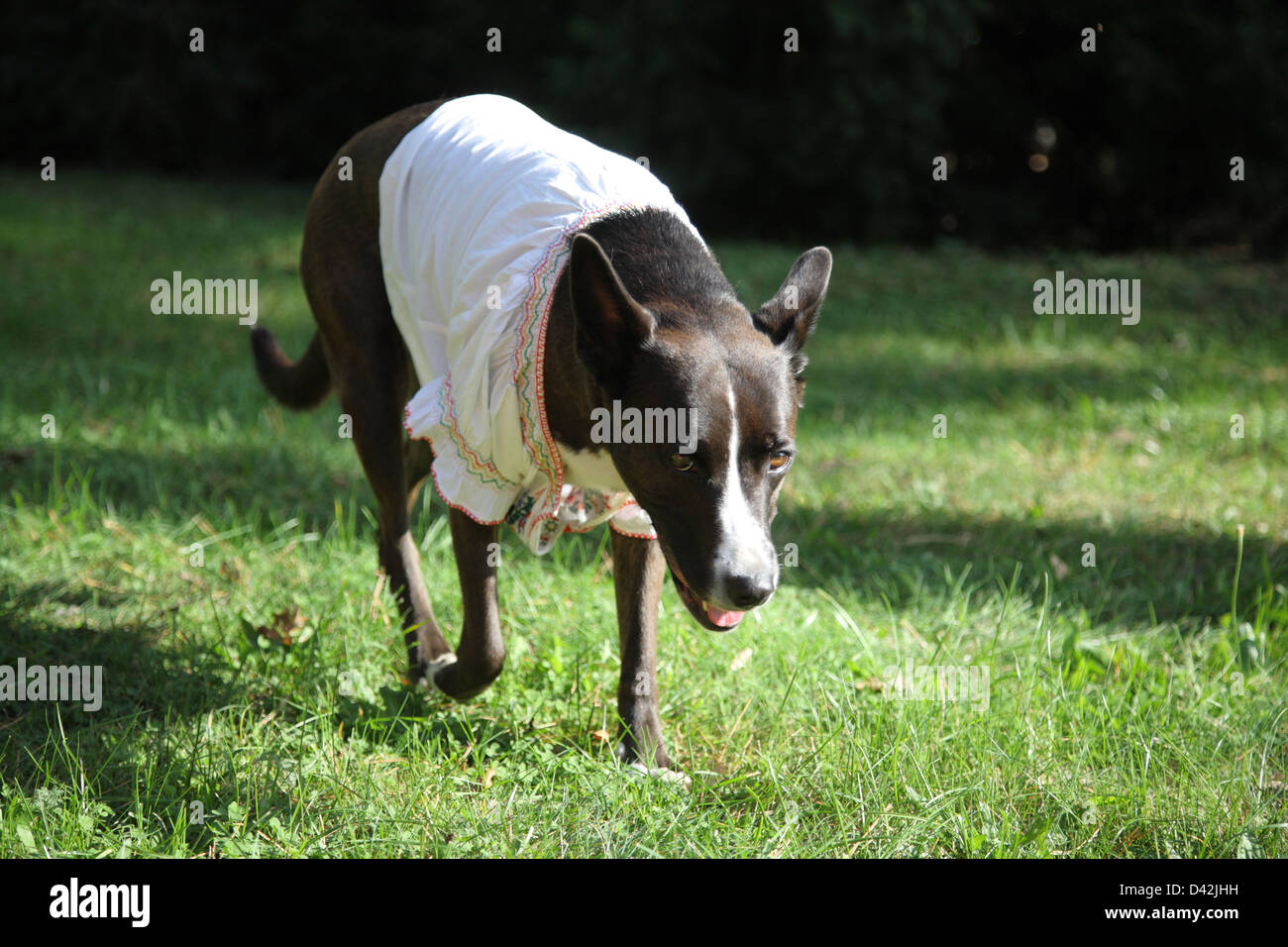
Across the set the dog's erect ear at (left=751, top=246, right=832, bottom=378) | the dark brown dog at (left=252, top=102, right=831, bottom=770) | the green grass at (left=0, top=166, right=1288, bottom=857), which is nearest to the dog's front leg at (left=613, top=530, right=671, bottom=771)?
the dark brown dog at (left=252, top=102, right=831, bottom=770)

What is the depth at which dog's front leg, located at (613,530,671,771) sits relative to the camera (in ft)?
10.7

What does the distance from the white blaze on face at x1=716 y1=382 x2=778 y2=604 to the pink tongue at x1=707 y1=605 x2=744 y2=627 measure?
22 centimetres

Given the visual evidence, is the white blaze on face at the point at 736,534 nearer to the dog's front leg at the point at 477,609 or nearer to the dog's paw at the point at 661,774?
the dog's paw at the point at 661,774

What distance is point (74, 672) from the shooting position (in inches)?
136

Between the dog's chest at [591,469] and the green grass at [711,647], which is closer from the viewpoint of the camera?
the green grass at [711,647]

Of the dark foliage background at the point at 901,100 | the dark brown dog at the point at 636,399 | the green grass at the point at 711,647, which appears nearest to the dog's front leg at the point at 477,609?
the dark brown dog at the point at 636,399

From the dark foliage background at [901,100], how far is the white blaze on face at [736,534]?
1016cm

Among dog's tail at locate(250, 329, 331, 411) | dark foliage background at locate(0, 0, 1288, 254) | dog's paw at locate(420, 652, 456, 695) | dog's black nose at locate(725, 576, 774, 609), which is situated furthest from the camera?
dark foliage background at locate(0, 0, 1288, 254)

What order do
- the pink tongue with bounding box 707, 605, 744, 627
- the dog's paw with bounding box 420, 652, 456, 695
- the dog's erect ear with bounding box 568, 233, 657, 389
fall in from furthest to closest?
the dog's paw with bounding box 420, 652, 456, 695 < the pink tongue with bounding box 707, 605, 744, 627 < the dog's erect ear with bounding box 568, 233, 657, 389

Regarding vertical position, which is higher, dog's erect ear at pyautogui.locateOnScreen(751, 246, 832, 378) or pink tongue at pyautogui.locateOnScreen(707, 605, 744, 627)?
dog's erect ear at pyautogui.locateOnScreen(751, 246, 832, 378)

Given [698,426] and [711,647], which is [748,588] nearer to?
[698,426]

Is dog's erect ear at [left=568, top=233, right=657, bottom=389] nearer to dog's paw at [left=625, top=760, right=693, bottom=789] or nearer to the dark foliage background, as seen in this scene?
dog's paw at [left=625, top=760, right=693, bottom=789]

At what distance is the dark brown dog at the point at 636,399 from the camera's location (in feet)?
8.93

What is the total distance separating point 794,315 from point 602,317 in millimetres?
526
